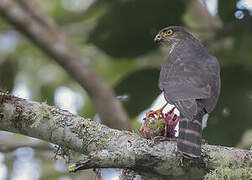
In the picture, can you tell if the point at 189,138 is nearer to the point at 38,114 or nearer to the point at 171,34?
the point at 38,114

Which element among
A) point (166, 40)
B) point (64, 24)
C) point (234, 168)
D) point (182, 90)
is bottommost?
point (234, 168)

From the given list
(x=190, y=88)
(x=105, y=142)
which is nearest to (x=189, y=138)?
(x=105, y=142)

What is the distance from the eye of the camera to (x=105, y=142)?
4086 mm

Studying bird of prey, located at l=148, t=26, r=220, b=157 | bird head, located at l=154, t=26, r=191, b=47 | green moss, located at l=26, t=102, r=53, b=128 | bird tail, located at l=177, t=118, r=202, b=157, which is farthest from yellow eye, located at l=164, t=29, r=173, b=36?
green moss, located at l=26, t=102, r=53, b=128

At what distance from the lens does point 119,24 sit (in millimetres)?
7492

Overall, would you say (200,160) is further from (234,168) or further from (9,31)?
(9,31)

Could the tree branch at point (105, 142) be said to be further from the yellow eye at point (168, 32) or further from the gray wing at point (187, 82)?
the yellow eye at point (168, 32)

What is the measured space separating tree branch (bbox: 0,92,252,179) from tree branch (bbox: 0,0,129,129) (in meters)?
2.98

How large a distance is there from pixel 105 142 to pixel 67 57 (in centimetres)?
342

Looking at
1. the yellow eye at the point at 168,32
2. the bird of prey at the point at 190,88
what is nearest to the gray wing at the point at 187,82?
the bird of prey at the point at 190,88

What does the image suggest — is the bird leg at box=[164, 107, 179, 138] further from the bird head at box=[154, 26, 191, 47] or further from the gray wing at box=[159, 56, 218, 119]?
the bird head at box=[154, 26, 191, 47]

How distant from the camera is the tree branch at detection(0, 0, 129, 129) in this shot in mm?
7184

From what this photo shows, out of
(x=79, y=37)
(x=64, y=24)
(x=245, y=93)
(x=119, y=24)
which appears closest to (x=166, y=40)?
(x=119, y=24)

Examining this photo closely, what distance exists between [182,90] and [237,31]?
285 cm
